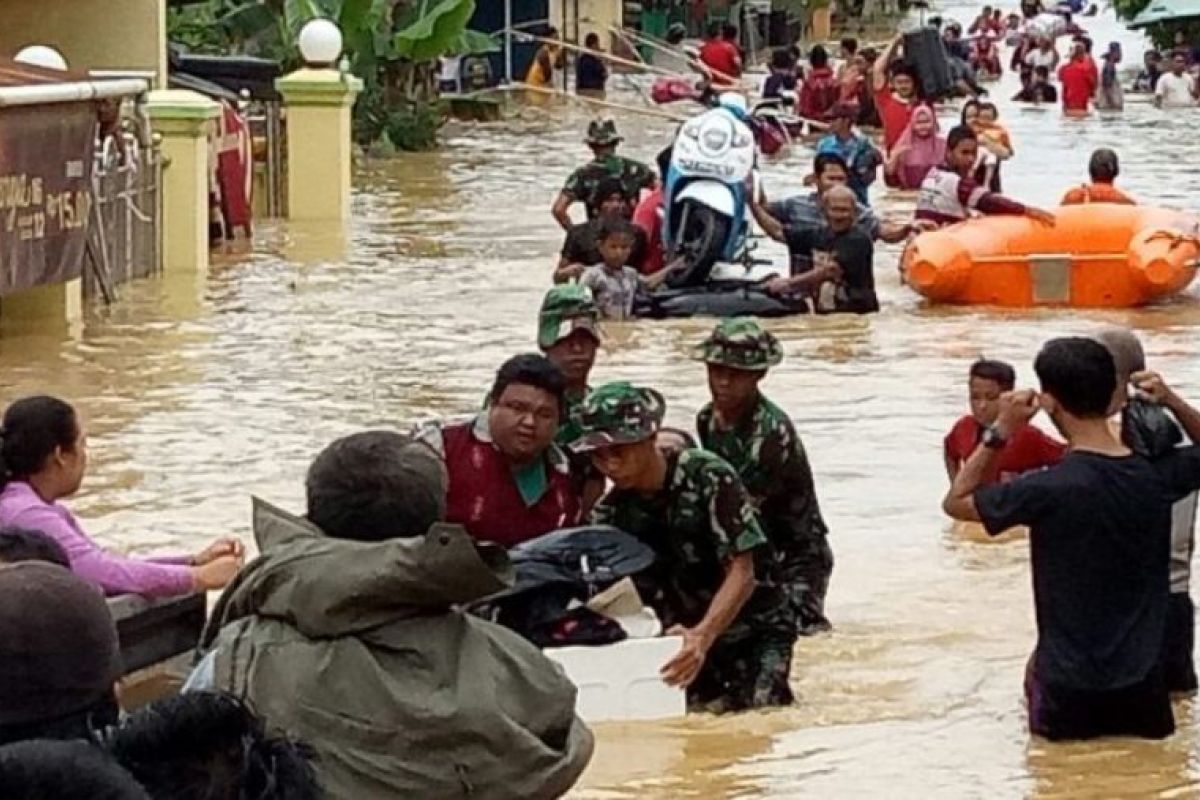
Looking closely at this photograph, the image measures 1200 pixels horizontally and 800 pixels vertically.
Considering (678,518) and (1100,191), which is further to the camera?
(1100,191)

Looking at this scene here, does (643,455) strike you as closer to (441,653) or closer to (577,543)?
(577,543)

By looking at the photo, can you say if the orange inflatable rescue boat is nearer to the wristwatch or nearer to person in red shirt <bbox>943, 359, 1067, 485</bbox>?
person in red shirt <bbox>943, 359, 1067, 485</bbox>

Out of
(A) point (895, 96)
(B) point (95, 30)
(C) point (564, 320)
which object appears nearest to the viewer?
(C) point (564, 320)

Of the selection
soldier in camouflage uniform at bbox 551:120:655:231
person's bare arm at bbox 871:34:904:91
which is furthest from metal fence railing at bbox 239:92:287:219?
soldier in camouflage uniform at bbox 551:120:655:231

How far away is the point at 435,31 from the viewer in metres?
32.3

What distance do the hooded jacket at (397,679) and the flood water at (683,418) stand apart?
9.59ft

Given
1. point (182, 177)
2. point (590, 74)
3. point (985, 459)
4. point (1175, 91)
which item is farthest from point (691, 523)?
point (590, 74)

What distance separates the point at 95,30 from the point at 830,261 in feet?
37.1

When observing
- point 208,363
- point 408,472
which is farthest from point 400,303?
point 408,472

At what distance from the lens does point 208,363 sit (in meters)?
16.3

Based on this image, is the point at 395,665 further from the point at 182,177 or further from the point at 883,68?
the point at 883,68

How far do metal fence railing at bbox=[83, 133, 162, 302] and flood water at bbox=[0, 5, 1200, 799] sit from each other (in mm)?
300

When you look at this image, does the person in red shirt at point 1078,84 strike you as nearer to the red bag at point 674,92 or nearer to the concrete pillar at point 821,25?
the red bag at point 674,92

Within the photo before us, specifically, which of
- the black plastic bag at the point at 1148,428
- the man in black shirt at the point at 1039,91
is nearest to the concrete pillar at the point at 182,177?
the black plastic bag at the point at 1148,428
